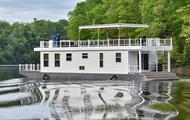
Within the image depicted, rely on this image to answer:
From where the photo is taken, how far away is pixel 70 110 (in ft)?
80.3

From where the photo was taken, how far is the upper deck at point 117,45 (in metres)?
47.7

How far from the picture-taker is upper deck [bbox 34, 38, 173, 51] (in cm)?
4766

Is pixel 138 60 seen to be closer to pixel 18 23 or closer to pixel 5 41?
pixel 5 41

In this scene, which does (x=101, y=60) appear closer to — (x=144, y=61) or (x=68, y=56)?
(x=68, y=56)

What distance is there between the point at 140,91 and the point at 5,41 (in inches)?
4081

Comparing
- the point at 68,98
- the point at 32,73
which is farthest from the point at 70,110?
the point at 32,73

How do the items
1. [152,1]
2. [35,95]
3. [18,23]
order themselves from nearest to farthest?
1. [35,95]
2. [152,1]
3. [18,23]

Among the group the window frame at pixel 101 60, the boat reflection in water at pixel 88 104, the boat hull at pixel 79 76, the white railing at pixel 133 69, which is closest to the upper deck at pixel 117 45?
the window frame at pixel 101 60

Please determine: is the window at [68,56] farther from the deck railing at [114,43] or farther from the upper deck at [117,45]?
the deck railing at [114,43]

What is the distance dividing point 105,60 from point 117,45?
6.05 ft

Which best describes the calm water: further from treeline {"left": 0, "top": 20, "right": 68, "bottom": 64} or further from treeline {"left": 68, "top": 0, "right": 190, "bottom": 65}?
treeline {"left": 0, "top": 20, "right": 68, "bottom": 64}

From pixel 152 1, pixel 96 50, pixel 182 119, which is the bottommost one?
pixel 182 119

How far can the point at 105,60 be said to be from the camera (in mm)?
48656

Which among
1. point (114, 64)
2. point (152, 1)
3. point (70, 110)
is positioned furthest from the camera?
point (152, 1)
